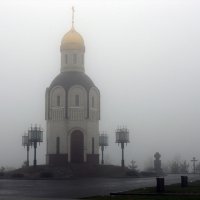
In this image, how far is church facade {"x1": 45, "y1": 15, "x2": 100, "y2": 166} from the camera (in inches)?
2201

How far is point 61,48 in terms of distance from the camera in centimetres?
6000

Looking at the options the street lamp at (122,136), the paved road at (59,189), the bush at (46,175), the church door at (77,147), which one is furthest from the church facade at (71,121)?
the paved road at (59,189)

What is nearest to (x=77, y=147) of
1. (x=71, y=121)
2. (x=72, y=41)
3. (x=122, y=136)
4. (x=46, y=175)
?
(x=71, y=121)

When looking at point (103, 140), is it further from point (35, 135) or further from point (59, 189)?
point (59, 189)

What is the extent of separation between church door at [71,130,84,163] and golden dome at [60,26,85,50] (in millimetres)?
10265

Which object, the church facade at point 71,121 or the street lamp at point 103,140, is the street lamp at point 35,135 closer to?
the church facade at point 71,121

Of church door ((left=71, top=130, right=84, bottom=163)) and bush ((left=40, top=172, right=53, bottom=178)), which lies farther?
church door ((left=71, top=130, right=84, bottom=163))

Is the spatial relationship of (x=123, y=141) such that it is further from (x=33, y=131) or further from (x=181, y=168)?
(x=181, y=168)

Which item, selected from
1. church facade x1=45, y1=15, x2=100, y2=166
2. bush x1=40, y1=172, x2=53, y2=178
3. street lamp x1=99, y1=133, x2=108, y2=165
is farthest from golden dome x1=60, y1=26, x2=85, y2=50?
bush x1=40, y1=172, x2=53, y2=178

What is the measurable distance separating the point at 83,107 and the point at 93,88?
2529mm

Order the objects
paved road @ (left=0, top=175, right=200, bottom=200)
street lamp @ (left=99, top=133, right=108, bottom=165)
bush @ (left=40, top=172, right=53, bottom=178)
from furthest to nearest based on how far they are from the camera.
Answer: street lamp @ (left=99, top=133, right=108, bottom=165), bush @ (left=40, top=172, right=53, bottom=178), paved road @ (left=0, top=175, right=200, bottom=200)

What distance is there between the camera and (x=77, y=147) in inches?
2207

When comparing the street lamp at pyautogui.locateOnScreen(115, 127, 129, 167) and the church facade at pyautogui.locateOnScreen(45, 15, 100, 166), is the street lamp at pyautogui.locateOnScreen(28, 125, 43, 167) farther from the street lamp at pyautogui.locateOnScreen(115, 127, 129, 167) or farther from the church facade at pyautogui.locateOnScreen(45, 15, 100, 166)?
the street lamp at pyautogui.locateOnScreen(115, 127, 129, 167)

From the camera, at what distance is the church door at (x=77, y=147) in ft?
183
